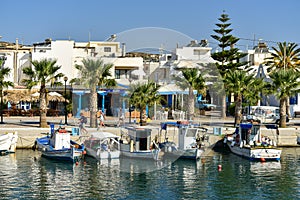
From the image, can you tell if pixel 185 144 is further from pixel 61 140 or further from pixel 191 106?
pixel 61 140

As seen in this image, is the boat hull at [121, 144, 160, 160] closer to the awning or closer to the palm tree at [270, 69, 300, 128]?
the awning

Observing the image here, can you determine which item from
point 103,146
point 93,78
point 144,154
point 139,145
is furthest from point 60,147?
point 93,78

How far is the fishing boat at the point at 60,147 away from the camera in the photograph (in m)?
35.8

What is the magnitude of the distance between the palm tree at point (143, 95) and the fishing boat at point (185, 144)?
268cm

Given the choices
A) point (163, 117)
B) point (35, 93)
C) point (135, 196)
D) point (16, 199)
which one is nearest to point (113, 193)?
point (135, 196)

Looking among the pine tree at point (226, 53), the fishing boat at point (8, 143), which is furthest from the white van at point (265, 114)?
the fishing boat at point (8, 143)

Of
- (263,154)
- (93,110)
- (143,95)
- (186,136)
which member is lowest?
(263,154)

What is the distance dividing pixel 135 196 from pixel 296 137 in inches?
910

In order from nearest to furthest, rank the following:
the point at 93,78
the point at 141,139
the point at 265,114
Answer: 1. the point at 141,139
2. the point at 93,78
3. the point at 265,114

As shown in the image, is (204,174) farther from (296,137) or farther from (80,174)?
(296,137)

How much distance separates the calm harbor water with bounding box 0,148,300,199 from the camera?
26469 mm

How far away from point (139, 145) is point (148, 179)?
614 centimetres

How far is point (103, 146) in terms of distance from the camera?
3616 centimetres

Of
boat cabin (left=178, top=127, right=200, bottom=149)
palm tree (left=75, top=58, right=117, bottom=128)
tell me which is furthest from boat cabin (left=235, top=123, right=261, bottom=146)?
palm tree (left=75, top=58, right=117, bottom=128)
